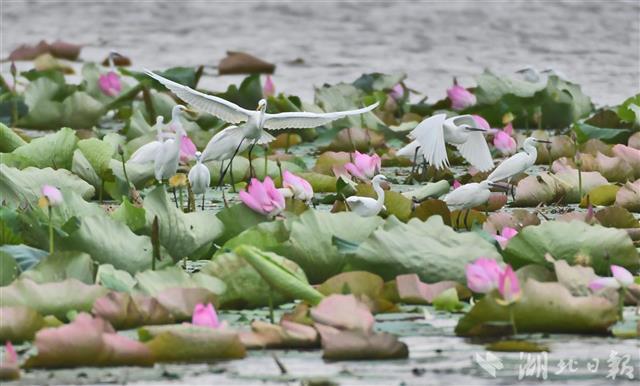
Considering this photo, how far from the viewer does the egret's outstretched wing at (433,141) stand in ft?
18.2

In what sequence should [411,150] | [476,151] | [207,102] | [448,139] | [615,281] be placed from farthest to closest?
1. [411,150]
2. [476,151]
3. [448,139]
4. [207,102]
5. [615,281]

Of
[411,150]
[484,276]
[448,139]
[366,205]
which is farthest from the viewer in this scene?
[411,150]

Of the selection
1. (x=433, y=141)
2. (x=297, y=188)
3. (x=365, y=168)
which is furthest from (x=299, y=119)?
(x=297, y=188)

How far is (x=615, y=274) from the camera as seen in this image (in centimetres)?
353

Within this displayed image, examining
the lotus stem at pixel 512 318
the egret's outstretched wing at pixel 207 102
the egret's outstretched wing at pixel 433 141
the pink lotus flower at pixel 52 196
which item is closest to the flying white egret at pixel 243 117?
the egret's outstretched wing at pixel 207 102

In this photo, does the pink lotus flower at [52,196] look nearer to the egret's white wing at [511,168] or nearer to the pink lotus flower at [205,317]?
the pink lotus flower at [205,317]

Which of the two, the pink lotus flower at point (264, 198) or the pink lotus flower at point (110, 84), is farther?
the pink lotus flower at point (110, 84)

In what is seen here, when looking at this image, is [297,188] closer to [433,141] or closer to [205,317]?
[433,141]

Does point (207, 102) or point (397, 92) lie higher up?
point (207, 102)

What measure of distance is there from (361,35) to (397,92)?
198 inches

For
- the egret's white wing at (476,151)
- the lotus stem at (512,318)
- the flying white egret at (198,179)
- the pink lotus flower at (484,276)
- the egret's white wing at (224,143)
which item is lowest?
the egret's white wing at (476,151)

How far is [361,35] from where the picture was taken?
13266 millimetres

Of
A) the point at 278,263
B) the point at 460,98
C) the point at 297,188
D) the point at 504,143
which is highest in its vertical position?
the point at 278,263

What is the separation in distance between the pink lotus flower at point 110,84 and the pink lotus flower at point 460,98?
5.64 feet
